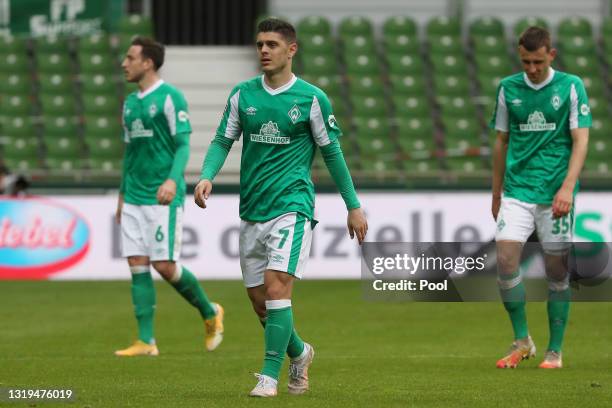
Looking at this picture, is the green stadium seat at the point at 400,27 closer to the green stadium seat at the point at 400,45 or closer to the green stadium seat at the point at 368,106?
the green stadium seat at the point at 400,45

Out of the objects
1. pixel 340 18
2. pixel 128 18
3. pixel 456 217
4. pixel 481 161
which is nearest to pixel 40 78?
pixel 128 18

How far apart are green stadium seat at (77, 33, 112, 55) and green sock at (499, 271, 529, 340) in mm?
15519

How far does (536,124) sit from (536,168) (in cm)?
30

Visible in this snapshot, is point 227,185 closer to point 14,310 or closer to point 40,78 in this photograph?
point 14,310

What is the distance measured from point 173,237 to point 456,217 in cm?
749

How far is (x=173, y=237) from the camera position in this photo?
10.4m

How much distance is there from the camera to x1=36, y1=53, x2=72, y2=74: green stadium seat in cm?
2356

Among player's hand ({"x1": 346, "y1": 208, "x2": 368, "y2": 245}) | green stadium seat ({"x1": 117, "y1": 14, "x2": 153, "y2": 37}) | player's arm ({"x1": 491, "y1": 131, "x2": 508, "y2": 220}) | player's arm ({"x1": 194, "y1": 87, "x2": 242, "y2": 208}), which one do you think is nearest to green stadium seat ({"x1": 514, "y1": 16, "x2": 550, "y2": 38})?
green stadium seat ({"x1": 117, "y1": 14, "x2": 153, "y2": 37})

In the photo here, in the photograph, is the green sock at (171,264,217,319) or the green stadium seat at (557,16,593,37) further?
the green stadium seat at (557,16,593,37)

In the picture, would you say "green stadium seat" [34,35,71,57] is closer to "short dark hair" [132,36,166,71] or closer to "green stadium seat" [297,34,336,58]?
"green stadium seat" [297,34,336,58]

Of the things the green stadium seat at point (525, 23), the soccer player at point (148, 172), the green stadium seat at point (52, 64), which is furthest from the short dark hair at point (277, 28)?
the green stadium seat at point (525, 23)

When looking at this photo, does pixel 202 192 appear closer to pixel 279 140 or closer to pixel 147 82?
pixel 279 140

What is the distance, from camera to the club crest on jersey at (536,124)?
9.05m

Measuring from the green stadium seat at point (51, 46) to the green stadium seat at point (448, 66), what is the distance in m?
6.58
